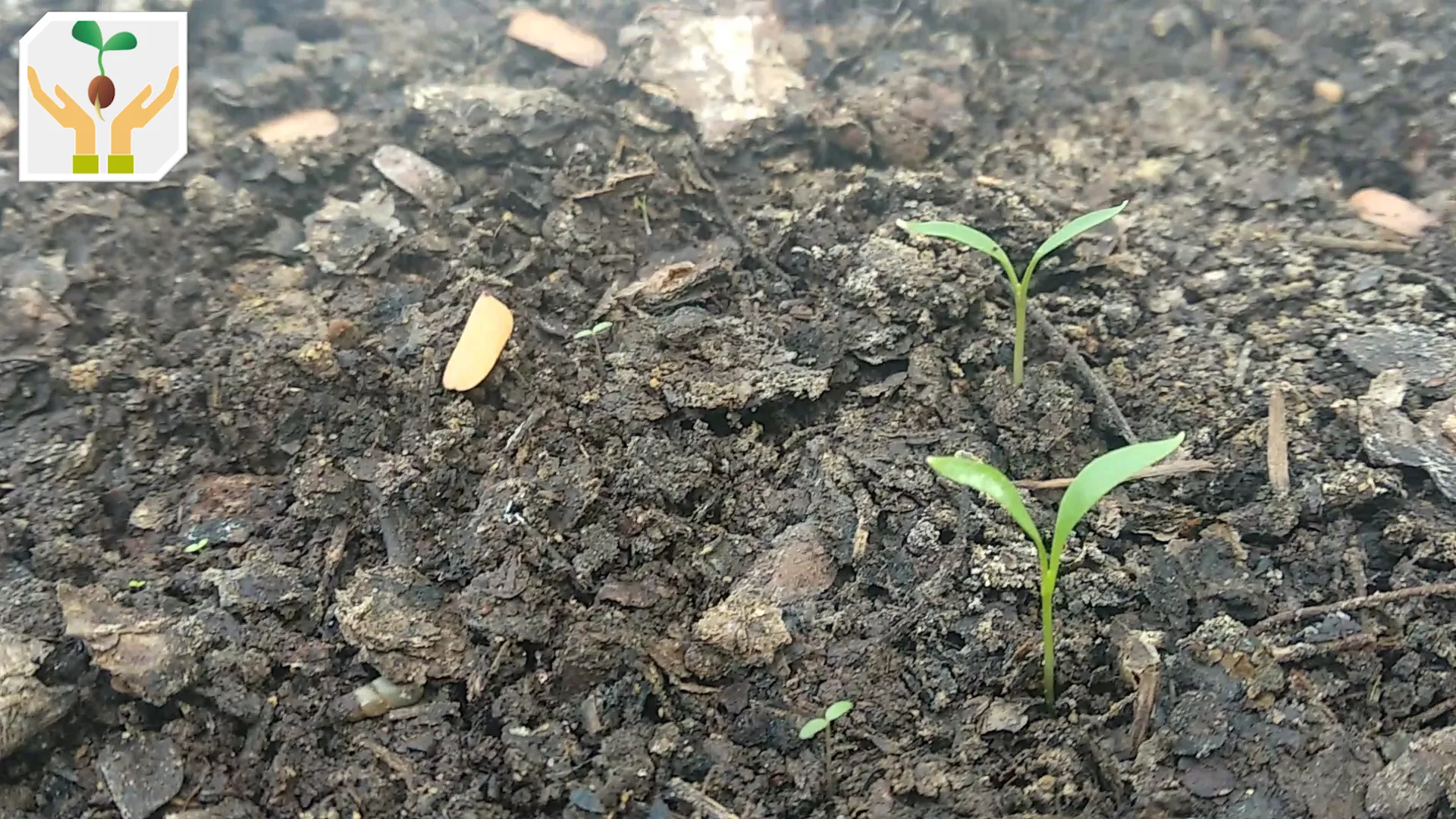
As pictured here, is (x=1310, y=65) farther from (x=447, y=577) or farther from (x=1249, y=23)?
(x=447, y=577)

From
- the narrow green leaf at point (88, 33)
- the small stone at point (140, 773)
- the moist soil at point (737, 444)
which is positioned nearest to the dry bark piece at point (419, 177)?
the moist soil at point (737, 444)

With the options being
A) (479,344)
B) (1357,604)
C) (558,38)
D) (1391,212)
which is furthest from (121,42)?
(1391,212)

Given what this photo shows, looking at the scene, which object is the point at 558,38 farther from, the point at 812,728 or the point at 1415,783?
the point at 1415,783

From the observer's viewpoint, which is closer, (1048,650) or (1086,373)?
(1048,650)

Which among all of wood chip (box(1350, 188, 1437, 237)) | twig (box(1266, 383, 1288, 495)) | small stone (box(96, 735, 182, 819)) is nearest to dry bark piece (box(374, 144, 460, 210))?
small stone (box(96, 735, 182, 819))

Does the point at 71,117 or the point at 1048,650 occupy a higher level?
the point at 1048,650

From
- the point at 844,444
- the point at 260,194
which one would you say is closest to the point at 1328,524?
the point at 844,444
